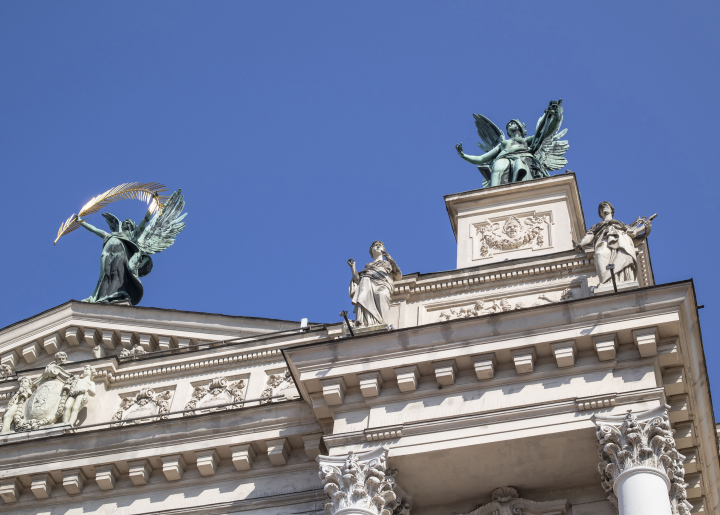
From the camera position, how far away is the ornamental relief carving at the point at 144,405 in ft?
76.1

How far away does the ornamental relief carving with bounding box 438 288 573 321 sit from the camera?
21391mm

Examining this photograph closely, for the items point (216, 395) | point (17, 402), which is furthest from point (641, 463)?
point (17, 402)

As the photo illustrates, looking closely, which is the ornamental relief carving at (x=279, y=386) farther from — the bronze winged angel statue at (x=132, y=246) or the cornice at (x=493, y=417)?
the bronze winged angel statue at (x=132, y=246)

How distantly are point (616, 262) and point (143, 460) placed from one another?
836 centimetres

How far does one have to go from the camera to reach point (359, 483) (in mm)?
18484

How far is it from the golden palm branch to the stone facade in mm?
7328

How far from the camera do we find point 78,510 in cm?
2144

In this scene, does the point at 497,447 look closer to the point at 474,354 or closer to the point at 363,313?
the point at 474,354

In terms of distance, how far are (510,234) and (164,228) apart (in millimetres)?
9783

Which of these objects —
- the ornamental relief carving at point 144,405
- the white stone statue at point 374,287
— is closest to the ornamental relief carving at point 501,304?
the white stone statue at point 374,287

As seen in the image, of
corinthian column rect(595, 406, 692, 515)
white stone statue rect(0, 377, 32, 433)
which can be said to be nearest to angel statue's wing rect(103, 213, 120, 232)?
white stone statue rect(0, 377, 32, 433)

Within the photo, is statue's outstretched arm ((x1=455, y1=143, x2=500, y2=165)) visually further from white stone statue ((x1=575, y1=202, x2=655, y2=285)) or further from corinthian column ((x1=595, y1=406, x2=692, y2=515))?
corinthian column ((x1=595, y1=406, x2=692, y2=515))

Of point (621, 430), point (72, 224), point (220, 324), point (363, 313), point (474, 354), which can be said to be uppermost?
point (72, 224)

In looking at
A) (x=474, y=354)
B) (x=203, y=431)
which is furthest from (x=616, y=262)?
(x=203, y=431)
